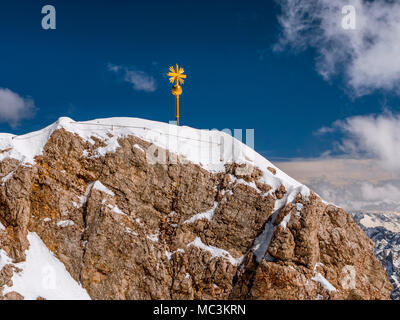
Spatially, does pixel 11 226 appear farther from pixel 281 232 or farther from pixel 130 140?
pixel 281 232

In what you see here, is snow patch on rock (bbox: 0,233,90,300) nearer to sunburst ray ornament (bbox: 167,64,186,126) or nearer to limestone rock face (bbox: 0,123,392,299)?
limestone rock face (bbox: 0,123,392,299)

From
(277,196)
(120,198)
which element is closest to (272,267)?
(277,196)

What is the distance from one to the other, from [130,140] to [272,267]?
22.5 m

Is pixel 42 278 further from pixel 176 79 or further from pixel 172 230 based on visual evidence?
pixel 176 79

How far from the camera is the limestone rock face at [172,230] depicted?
35344mm

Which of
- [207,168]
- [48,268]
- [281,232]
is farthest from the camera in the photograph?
[207,168]

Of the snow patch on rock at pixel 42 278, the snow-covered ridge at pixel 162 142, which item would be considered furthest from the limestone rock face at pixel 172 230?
the snow-covered ridge at pixel 162 142

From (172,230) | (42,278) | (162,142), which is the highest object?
(162,142)

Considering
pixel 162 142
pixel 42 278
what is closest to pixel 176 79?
pixel 162 142

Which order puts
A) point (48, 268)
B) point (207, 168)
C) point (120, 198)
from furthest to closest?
point (207, 168) → point (120, 198) → point (48, 268)

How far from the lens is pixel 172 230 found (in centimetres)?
3872

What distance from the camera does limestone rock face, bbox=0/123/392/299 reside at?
116 ft

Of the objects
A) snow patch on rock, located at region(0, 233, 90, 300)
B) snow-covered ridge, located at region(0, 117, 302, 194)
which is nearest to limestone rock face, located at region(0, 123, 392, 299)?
snow patch on rock, located at region(0, 233, 90, 300)
